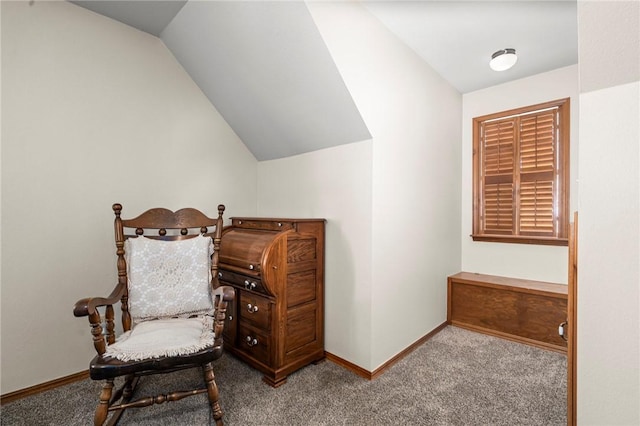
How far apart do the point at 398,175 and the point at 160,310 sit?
193cm

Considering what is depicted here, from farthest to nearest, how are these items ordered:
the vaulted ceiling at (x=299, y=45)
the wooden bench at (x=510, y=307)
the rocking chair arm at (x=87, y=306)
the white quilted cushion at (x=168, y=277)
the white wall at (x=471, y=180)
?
the white wall at (x=471, y=180), the wooden bench at (x=510, y=307), the vaulted ceiling at (x=299, y=45), the white quilted cushion at (x=168, y=277), the rocking chair arm at (x=87, y=306)

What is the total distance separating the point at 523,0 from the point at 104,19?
9.67ft

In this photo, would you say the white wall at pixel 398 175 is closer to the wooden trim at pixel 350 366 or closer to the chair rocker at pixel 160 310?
the wooden trim at pixel 350 366

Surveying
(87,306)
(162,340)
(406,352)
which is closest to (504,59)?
(406,352)

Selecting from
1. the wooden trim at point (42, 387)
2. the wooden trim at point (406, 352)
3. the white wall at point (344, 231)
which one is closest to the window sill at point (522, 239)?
the wooden trim at point (406, 352)

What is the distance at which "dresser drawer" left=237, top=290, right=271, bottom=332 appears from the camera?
2061 mm

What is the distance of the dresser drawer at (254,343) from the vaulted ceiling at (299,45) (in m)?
1.53

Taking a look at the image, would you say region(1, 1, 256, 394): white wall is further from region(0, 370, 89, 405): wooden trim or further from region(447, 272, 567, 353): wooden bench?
region(447, 272, 567, 353): wooden bench

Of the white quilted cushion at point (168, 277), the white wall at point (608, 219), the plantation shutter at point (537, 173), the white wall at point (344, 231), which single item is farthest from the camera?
the plantation shutter at point (537, 173)

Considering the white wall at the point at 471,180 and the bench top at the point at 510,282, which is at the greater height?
the white wall at the point at 471,180

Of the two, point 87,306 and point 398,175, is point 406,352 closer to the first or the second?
point 398,175

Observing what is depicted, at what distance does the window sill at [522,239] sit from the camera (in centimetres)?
280

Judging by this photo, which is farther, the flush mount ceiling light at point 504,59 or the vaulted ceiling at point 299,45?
the flush mount ceiling light at point 504,59

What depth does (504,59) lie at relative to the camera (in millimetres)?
2395
